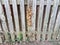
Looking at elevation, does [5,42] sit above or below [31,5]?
below

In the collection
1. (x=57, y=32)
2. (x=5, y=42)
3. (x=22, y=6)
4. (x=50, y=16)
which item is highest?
(x=22, y=6)

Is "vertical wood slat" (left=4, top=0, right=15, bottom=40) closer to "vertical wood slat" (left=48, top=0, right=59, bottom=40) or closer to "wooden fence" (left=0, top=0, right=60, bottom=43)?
"wooden fence" (left=0, top=0, right=60, bottom=43)

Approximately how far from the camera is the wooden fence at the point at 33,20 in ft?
8.55

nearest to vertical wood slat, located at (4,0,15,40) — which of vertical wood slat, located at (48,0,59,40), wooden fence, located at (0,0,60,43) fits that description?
wooden fence, located at (0,0,60,43)

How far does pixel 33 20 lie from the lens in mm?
2848

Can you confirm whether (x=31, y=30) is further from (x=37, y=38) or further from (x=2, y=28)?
(x=2, y=28)

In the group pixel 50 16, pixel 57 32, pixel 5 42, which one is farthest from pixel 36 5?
pixel 5 42

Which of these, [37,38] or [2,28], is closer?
[2,28]

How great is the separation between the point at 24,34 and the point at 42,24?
1.42 ft

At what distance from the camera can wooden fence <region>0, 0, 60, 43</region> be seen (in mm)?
2605

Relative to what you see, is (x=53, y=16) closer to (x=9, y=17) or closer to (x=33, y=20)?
(x=33, y=20)

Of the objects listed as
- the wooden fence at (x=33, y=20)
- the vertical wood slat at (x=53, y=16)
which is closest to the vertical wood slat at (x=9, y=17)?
the wooden fence at (x=33, y=20)

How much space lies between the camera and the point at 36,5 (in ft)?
8.75

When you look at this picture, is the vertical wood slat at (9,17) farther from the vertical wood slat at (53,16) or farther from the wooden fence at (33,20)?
the vertical wood slat at (53,16)
